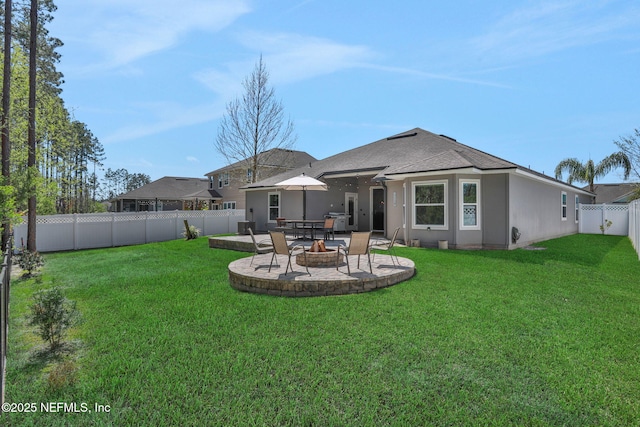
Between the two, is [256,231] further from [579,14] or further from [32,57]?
[579,14]

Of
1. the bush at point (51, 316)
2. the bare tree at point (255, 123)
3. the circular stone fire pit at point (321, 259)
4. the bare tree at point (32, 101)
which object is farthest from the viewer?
the bare tree at point (255, 123)

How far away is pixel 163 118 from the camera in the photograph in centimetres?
2067

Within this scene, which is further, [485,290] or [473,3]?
[473,3]

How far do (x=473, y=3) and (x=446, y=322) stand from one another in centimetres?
980

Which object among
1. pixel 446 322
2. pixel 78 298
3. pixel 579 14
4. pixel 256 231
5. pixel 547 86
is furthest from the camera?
pixel 256 231

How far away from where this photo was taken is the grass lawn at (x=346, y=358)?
108 inches

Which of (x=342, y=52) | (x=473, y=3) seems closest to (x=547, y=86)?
(x=473, y=3)

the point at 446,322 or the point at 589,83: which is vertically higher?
the point at 589,83

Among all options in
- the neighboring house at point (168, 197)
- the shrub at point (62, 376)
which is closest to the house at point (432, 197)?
the shrub at point (62, 376)

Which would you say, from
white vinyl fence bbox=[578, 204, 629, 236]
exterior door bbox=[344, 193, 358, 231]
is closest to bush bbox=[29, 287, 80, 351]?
exterior door bbox=[344, 193, 358, 231]

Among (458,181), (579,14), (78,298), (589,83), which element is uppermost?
(579,14)

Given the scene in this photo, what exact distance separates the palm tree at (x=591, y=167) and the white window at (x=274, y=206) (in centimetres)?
2511

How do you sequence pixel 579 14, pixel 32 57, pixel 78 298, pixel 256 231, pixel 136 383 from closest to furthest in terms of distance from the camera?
1. pixel 136 383
2. pixel 78 298
3. pixel 579 14
4. pixel 32 57
5. pixel 256 231

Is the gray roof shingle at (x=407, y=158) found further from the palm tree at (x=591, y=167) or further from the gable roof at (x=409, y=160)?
the palm tree at (x=591, y=167)
